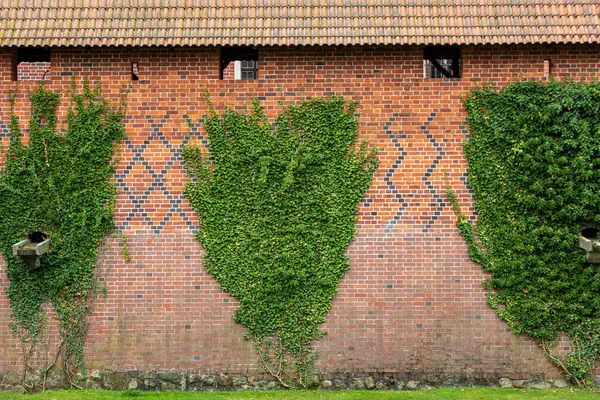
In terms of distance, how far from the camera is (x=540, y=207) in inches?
335

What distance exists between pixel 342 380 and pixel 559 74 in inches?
202

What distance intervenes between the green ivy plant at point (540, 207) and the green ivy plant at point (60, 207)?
493 centimetres

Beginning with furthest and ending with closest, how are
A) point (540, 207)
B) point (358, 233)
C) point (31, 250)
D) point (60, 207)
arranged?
1. point (358, 233)
2. point (60, 207)
3. point (540, 207)
4. point (31, 250)

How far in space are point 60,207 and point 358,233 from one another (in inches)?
160

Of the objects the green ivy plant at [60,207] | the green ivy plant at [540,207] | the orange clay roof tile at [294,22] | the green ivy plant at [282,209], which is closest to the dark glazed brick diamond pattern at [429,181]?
the green ivy plant at [540,207]

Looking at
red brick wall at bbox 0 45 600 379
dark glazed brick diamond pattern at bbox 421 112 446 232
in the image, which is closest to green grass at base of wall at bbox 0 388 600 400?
red brick wall at bbox 0 45 600 379

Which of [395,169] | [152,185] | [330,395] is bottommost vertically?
[330,395]

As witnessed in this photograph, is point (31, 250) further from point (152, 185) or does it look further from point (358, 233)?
point (358, 233)

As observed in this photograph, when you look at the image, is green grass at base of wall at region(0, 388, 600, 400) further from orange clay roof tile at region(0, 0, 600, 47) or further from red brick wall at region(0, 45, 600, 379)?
orange clay roof tile at region(0, 0, 600, 47)

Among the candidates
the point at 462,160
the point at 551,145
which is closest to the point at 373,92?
the point at 462,160

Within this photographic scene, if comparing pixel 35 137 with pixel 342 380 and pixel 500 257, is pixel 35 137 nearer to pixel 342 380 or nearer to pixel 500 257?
pixel 342 380

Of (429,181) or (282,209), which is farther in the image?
(429,181)

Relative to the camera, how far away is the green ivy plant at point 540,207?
8453 millimetres

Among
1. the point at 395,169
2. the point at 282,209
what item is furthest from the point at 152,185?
the point at 395,169
